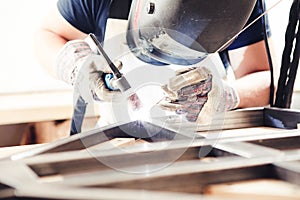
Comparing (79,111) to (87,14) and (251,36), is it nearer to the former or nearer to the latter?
(87,14)

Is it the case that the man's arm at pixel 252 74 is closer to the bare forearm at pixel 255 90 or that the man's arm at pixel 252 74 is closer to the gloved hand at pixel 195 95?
the bare forearm at pixel 255 90

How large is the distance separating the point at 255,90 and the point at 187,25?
0.77m

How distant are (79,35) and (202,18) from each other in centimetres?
73

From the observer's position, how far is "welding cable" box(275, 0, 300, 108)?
119cm

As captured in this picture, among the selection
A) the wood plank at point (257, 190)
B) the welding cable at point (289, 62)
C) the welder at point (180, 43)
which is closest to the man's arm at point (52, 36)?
the welder at point (180, 43)

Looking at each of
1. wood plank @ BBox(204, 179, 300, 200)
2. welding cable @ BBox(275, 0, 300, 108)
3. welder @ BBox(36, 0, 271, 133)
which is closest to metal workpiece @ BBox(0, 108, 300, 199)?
wood plank @ BBox(204, 179, 300, 200)

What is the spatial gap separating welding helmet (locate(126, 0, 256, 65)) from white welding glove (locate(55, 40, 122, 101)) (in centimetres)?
11

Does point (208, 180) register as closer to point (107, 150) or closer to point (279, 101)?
point (107, 150)

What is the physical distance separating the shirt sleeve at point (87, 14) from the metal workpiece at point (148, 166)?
59 centimetres

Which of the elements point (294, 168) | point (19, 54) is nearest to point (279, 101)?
point (294, 168)

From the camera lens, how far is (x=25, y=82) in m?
1.58

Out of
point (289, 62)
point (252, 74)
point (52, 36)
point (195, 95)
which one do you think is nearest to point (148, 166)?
point (195, 95)

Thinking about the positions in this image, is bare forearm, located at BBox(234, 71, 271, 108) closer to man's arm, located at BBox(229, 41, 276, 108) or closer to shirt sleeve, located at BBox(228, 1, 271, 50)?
man's arm, located at BBox(229, 41, 276, 108)

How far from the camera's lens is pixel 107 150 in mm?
697
